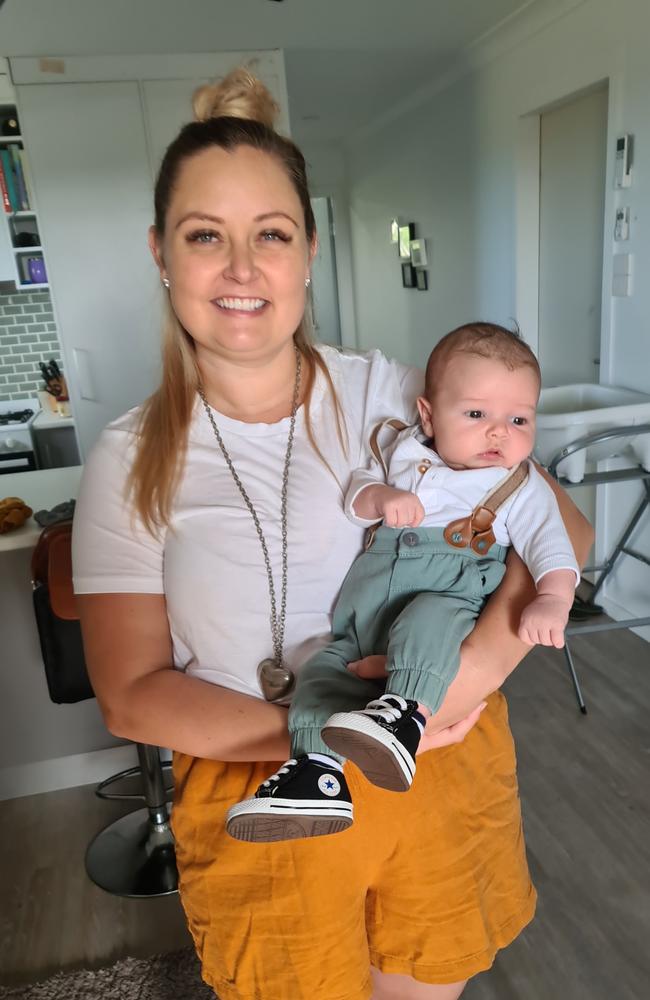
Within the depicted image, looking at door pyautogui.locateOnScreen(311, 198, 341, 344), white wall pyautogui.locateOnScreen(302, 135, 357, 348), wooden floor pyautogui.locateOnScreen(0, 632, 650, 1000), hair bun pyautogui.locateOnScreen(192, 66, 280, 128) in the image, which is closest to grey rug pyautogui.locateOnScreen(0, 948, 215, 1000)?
wooden floor pyautogui.locateOnScreen(0, 632, 650, 1000)

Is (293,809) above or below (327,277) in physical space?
below

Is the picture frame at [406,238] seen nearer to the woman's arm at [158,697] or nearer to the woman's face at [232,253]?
the woman's face at [232,253]

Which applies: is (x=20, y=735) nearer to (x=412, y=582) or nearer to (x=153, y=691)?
(x=153, y=691)

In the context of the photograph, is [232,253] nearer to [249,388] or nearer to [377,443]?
[249,388]

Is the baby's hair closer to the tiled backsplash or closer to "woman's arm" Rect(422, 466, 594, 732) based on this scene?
"woman's arm" Rect(422, 466, 594, 732)

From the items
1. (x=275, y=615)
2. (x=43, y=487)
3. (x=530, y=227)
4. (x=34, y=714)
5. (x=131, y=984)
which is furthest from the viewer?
(x=530, y=227)

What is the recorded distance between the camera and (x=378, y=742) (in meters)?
0.82

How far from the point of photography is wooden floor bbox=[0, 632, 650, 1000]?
174 cm

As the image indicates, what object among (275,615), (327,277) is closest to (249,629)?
(275,615)

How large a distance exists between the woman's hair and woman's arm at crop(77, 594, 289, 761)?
0.42ft

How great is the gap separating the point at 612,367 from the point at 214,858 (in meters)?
2.91

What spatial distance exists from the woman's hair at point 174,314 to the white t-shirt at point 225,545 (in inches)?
0.7

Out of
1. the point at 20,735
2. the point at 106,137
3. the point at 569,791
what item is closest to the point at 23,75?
the point at 106,137

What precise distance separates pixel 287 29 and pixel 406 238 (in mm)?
2361
